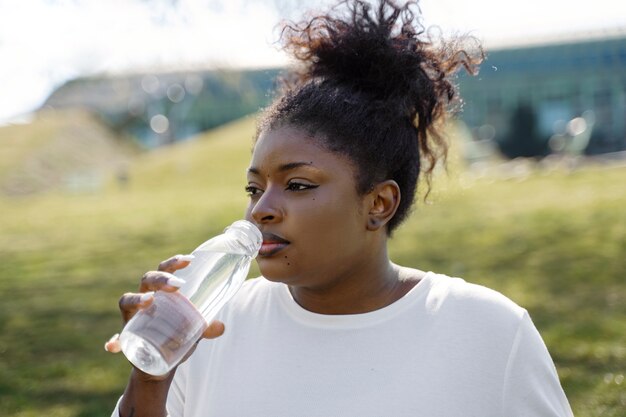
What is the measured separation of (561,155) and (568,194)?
8.94 metres

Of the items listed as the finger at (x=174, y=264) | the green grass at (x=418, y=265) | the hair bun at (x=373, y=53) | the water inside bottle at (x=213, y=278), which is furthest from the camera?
the green grass at (x=418, y=265)

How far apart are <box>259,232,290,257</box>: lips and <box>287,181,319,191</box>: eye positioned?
0.49ft

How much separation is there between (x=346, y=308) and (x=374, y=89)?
700mm

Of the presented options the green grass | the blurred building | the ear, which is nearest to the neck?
the ear

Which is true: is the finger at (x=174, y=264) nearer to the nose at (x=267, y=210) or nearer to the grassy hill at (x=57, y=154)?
the nose at (x=267, y=210)

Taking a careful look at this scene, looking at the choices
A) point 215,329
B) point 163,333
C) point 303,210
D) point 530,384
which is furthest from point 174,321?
point 530,384

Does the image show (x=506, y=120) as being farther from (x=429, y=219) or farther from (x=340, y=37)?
(x=340, y=37)

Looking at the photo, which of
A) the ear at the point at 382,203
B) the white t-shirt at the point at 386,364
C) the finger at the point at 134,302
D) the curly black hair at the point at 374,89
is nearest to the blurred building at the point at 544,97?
the curly black hair at the point at 374,89

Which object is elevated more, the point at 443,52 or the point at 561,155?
the point at 443,52

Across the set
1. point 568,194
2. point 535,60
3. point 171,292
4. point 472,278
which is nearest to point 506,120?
point 535,60

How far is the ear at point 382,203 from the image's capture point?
2.61 meters

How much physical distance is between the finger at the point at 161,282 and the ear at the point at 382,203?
27.5 inches

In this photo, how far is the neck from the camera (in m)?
2.54

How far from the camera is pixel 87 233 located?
1218 centimetres
